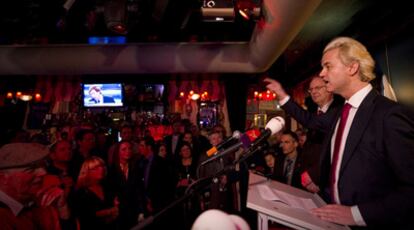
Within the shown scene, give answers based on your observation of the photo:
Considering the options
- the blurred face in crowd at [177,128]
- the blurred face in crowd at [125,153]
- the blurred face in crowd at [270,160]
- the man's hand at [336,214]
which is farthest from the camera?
the blurred face in crowd at [177,128]

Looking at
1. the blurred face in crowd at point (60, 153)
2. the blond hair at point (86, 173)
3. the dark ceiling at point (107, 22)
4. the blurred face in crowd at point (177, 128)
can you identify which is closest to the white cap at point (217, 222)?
the blond hair at point (86, 173)

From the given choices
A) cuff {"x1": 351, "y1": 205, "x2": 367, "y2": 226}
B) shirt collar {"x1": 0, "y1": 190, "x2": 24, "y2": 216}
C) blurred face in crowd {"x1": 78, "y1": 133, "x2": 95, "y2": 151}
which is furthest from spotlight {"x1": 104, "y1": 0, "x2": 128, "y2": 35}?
cuff {"x1": 351, "y1": 205, "x2": 367, "y2": 226}

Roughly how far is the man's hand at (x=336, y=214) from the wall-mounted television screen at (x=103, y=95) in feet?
22.2

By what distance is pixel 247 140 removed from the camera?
1353 millimetres

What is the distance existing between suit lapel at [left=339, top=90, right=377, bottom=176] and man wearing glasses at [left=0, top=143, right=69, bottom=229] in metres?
1.63

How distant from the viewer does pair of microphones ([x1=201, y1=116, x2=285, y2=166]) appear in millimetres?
1343

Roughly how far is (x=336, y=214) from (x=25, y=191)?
61.1 inches

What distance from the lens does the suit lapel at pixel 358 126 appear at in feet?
4.14

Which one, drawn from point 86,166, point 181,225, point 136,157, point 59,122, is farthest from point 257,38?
point 59,122

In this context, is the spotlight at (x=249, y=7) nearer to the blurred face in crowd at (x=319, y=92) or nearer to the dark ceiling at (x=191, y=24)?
the dark ceiling at (x=191, y=24)

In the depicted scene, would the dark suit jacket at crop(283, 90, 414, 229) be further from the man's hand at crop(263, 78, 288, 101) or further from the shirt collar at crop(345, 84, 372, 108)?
the man's hand at crop(263, 78, 288, 101)

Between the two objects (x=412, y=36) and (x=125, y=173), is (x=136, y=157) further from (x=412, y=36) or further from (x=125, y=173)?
(x=412, y=36)

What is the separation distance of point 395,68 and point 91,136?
15.3 ft

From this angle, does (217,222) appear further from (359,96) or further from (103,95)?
(103,95)
